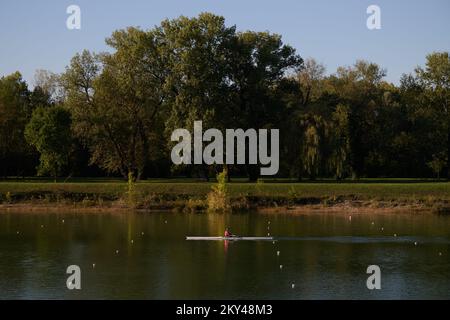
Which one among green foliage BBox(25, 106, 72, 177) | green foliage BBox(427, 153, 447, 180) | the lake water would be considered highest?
green foliage BBox(25, 106, 72, 177)

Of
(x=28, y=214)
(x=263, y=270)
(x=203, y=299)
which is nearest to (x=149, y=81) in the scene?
(x=28, y=214)

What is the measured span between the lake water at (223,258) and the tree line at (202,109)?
21.8 metres

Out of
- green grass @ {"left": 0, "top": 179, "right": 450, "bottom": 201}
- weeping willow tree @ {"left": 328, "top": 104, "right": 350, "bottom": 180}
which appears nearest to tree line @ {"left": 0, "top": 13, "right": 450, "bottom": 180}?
weeping willow tree @ {"left": 328, "top": 104, "right": 350, "bottom": 180}

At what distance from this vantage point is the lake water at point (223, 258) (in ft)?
105

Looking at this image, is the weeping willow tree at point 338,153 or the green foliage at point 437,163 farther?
the green foliage at point 437,163

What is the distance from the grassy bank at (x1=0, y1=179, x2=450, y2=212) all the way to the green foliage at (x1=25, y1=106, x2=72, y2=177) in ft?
36.9

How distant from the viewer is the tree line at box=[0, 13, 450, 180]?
8075cm

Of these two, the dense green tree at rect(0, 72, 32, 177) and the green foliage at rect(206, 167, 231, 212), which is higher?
the dense green tree at rect(0, 72, 32, 177)

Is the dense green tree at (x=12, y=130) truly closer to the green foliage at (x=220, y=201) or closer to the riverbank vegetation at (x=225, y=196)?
the riverbank vegetation at (x=225, y=196)

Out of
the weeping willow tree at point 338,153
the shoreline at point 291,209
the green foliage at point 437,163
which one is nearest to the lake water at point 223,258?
the shoreline at point 291,209

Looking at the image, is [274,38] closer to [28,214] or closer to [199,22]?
[199,22]

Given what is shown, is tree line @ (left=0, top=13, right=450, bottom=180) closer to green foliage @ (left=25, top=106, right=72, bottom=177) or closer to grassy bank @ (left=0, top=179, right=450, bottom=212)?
green foliage @ (left=25, top=106, right=72, bottom=177)

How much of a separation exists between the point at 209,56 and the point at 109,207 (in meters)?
24.9

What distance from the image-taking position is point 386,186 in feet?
238
